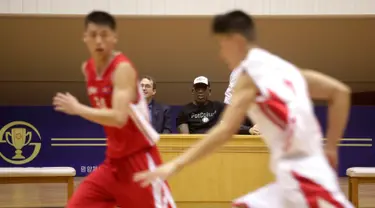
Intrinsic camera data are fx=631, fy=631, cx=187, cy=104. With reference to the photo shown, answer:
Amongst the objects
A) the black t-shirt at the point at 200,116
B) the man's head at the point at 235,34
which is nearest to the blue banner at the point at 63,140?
the black t-shirt at the point at 200,116

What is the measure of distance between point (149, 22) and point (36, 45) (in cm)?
218

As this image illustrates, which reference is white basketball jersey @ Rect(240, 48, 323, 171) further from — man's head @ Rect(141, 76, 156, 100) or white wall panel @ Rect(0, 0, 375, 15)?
white wall panel @ Rect(0, 0, 375, 15)

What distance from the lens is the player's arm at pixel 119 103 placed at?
3.16 m

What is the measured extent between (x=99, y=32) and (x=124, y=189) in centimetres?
91

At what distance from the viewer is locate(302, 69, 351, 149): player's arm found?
2.88m

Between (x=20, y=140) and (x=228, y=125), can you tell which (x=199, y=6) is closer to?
(x=20, y=140)

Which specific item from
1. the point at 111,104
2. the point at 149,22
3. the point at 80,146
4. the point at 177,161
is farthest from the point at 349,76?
the point at 177,161

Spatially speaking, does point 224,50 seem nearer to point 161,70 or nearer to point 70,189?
point 70,189

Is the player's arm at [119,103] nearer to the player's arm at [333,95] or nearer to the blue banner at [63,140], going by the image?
the player's arm at [333,95]

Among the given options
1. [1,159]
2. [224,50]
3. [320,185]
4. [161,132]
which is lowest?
[1,159]

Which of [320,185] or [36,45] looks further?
[36,45]

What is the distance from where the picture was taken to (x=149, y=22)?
37.1 feet

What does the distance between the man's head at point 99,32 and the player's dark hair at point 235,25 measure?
94 cm

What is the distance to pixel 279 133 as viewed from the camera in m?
2.63
